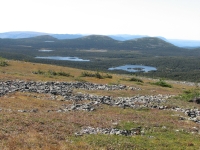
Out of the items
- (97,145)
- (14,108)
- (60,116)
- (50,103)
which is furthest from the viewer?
(50,103)

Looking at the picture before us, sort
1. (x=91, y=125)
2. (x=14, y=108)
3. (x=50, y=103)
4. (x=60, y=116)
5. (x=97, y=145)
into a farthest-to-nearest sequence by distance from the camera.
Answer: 1. (x=50, y=103)
2. (x=14, y=108)
3. (x=60, y=116)
4. (x=91, y=125)
5. (x=97, y=145)

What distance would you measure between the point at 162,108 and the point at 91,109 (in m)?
10.8

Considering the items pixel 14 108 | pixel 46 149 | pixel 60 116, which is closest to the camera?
pixel 46 149

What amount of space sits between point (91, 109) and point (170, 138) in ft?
42.2

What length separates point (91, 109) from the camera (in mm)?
32594

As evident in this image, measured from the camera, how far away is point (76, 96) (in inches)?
1631

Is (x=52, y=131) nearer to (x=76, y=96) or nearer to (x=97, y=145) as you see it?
(x=97, y=145)

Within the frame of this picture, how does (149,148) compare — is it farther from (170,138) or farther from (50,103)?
(50,103)

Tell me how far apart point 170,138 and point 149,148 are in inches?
154

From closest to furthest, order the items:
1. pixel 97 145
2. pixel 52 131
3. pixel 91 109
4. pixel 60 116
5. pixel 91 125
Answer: pixel 97 145
pixel 52 131
pixel 91 125
pixel 60 116
pixel 91 109

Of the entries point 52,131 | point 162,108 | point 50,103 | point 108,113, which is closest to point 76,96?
point 50,103

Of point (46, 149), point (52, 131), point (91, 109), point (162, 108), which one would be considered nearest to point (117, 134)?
point (52, 131)

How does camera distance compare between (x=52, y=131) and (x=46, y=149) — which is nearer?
(x=46, y=149)

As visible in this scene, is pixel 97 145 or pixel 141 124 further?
pixel 141 124
